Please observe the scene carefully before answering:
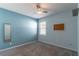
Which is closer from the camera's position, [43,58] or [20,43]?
[43,58]

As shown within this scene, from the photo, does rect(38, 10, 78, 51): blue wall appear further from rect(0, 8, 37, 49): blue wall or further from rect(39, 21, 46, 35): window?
rect(0, 8, 37, 49): blue wall

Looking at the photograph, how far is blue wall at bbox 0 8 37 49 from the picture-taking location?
0.98m

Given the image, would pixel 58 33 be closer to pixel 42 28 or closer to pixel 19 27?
pixel 42 28

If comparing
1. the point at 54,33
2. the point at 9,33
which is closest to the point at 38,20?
the point at 54,33

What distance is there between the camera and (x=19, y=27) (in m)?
1.15

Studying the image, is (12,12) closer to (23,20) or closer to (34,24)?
(23,20)

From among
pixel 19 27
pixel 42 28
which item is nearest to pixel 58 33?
pixel 42 28

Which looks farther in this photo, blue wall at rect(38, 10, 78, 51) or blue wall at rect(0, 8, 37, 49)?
blue wall at rect(38, 10, 78, 51)

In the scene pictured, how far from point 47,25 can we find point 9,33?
633 millimetres

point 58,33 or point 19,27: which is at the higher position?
point 19,27

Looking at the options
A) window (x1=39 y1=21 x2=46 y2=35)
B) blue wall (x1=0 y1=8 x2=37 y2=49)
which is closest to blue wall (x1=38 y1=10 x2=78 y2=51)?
window (x1=39 y1=21 x2=46 y2=35)

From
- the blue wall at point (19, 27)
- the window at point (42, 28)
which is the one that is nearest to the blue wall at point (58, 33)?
the window at point (42, 28)

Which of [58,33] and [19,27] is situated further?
[58,33]

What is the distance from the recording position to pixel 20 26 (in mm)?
1161
